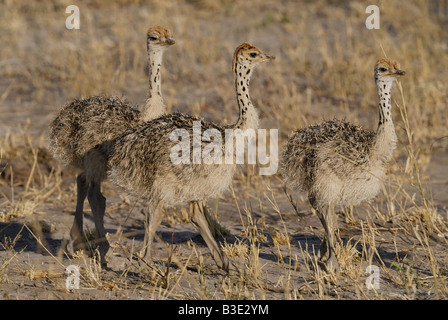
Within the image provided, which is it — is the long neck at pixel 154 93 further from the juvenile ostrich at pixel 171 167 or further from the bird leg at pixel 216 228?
the bird leg at pixel 216 228

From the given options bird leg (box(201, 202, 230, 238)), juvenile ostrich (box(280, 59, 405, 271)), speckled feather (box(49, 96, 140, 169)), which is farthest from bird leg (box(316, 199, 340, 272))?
speckled feather (box(49, 96, 140, 169))

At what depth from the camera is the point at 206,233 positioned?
6.38 meters

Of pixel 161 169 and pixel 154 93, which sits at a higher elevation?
pixel 154 93

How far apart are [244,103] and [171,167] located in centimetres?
77

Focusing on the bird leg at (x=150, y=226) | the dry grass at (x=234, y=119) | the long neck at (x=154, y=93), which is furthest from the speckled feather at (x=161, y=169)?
the long neck at (x=154, y=93)

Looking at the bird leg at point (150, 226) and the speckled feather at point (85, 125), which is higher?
the speckled feather at point (85, 125)

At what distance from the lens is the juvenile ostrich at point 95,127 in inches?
270

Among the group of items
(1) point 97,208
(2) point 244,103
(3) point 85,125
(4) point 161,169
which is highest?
(2) point 244,103

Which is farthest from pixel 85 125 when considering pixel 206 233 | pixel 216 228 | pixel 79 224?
pixel 216 228

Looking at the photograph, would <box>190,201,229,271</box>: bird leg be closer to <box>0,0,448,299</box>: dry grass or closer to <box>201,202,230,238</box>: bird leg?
<box>0,0,448,299</box>: dry grass

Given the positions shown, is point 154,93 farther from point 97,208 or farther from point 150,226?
point 150,226

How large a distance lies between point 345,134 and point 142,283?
2.12m
